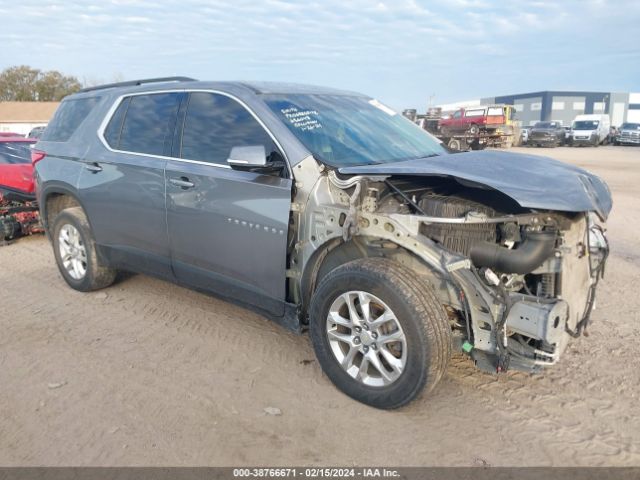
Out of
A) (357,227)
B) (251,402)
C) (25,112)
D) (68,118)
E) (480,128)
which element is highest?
(25,112)

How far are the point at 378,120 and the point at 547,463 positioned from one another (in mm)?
2823

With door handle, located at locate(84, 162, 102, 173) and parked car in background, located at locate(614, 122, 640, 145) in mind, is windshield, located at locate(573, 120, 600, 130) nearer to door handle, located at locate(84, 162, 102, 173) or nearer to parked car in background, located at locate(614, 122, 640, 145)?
parked car in background, located at locate(614, 122, 640, 145)

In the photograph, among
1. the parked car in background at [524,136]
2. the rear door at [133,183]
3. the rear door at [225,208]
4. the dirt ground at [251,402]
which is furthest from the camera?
the parked car in background at [524,136]

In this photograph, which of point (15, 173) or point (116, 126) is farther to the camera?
point (15, 173)

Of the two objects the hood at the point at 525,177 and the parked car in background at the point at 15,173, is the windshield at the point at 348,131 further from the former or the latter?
the parked car in background at the point at 15,173

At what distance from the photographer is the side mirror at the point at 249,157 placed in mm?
3451

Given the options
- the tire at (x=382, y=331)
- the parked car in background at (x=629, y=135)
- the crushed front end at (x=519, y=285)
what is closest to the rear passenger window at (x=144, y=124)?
the tire at (x=382, y=331)

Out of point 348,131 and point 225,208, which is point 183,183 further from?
point 348,131

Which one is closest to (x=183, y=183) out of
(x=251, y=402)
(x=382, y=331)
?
(x=251, y=402)

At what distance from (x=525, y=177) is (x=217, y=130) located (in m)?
2.19

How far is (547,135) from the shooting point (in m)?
37.0

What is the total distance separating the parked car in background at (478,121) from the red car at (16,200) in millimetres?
29089

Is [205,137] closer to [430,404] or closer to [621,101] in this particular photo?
[430,404]

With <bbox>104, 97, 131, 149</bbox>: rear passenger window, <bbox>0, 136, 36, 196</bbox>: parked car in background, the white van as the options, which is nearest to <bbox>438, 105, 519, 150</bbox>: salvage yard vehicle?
the white van
